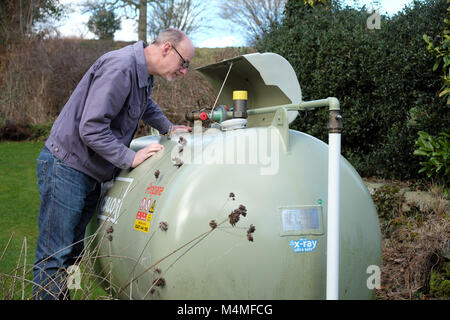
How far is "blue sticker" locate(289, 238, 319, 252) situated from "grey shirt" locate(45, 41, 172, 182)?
1006 millimetres

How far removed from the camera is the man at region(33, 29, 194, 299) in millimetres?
2506

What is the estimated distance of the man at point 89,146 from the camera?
8.22 feet

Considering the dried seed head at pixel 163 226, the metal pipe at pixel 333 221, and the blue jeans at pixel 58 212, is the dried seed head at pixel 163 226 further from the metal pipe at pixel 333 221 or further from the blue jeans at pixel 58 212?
the blue jeans at pixel 58 212

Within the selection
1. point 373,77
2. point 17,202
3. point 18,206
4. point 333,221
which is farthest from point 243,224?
point 17,202

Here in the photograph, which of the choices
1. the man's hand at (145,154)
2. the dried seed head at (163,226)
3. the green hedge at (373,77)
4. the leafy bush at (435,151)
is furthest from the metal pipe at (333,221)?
the green hedge at (373,77)

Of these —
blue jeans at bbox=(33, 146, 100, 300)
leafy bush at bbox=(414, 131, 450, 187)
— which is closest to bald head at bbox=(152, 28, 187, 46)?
blue jeans at bbox=(33, 146, 100, 300)

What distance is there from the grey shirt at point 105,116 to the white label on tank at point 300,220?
942 millimetres

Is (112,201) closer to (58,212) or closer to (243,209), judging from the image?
(58,212)

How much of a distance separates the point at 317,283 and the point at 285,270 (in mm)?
166

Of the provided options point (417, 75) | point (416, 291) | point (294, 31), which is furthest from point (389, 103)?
point (416, 291)

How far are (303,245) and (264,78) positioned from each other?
983mm

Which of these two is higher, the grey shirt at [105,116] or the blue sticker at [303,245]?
the grey shirt at [105,116]

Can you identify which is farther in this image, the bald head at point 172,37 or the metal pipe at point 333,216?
the bald head at point 172,37

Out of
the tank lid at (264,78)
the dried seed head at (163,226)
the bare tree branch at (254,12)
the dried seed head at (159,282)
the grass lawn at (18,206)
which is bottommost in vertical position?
the grass lawn at (18,206)
